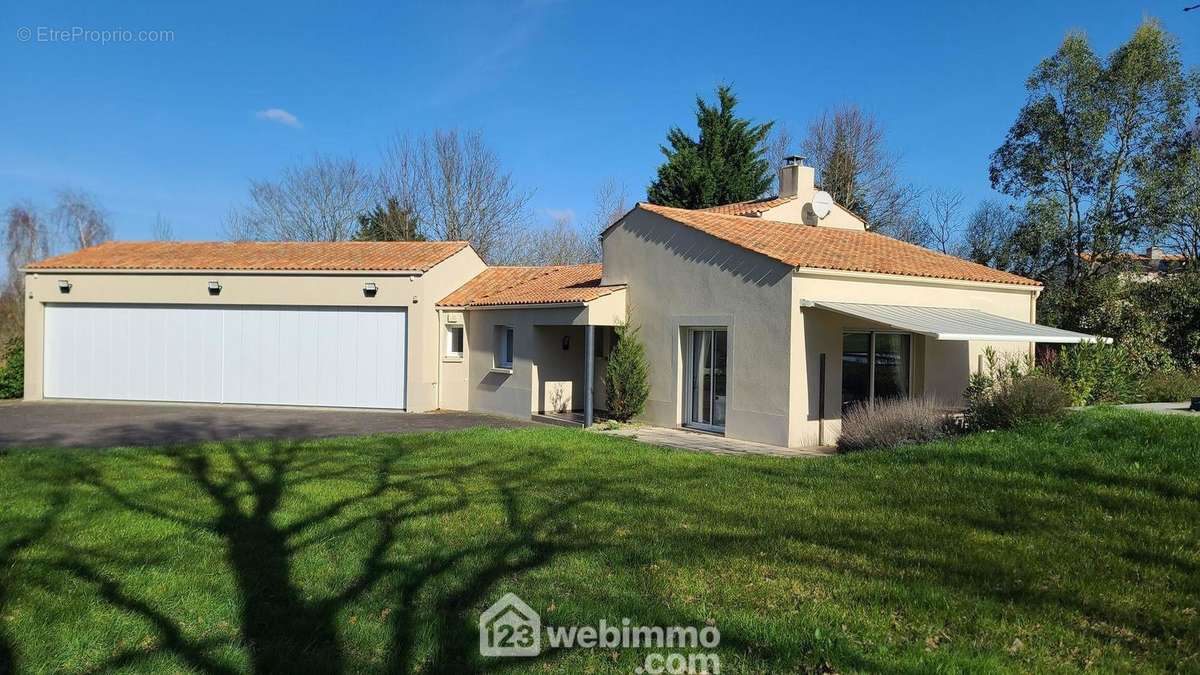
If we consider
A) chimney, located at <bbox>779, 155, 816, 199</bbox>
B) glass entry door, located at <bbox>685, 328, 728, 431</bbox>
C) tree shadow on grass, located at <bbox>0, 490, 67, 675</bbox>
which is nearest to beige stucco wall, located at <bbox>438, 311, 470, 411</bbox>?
glass entry door, located at <bbox>685, 328, 728, 431</bbox>

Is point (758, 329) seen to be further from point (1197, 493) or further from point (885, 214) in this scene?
point (885, 214)

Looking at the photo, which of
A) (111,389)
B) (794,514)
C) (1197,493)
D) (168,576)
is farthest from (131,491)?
(111,389)

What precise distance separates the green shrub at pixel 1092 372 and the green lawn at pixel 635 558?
275 inches

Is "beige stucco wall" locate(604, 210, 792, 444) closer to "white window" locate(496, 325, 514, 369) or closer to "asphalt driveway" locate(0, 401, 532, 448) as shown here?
"white window" locate(496, 325, 514, 369)

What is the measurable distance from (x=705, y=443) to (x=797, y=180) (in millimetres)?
16914

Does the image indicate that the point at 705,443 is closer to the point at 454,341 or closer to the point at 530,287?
the point at 530,287

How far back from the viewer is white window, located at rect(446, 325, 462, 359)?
1051 inches

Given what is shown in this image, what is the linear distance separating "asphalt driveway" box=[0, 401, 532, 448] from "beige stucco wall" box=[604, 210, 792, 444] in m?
4.59

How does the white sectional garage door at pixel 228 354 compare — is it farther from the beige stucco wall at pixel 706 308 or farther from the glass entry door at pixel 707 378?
the glass entry door at pixel 707 378

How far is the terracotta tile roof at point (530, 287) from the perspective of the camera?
22547 millimetres

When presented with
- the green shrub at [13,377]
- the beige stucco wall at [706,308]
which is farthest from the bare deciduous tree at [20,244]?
the beige stucco wall at [706,308]

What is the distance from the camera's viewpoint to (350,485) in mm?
12000

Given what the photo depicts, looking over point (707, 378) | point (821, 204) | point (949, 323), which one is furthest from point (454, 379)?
point (949, 323)

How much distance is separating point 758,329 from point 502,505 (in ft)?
30.9
